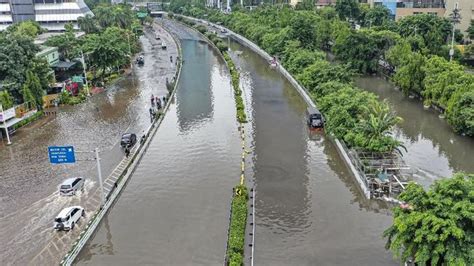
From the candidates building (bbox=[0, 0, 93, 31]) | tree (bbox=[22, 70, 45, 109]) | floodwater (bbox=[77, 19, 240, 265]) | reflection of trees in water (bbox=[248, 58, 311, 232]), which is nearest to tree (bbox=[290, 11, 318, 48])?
reflection of trees in water (bbox=[248, 58, 311, 232])

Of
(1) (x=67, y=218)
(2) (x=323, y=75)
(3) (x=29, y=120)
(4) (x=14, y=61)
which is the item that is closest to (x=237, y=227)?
(1) (x=67, y=218)

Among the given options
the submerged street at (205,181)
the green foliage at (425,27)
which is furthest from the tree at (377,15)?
the submerged street at (205,181)

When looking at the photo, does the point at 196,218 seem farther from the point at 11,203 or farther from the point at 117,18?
the point at 117,18

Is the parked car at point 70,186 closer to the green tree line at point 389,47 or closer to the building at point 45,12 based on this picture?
the green tree line at point 389,47

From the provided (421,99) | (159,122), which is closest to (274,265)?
(159,122)

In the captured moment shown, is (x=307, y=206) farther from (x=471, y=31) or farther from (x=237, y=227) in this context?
(x=471, y=31)

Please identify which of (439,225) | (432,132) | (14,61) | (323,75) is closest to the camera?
(439,225)

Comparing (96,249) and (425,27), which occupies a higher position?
(425,27)

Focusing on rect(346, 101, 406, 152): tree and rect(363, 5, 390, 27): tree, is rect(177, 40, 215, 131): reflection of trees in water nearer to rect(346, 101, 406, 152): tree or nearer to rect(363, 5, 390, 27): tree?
rect(346, 101, 406, 152): tree
